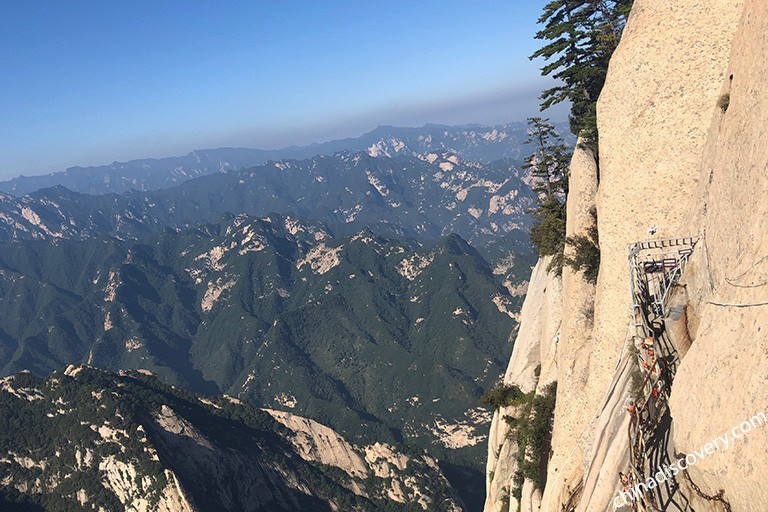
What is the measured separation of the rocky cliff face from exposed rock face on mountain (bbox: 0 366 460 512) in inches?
5092

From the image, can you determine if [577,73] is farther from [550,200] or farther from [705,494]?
[705,494]

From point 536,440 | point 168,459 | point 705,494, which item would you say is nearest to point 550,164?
point 536,440

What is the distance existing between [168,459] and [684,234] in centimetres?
15163

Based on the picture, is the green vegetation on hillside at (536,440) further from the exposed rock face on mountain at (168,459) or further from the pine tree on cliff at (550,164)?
the exposed rock face on mountain at (168,459)

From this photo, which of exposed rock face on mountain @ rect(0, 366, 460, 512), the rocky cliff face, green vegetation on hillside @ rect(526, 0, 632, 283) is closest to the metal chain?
the rocky cliff face

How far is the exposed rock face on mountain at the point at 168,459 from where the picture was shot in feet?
429

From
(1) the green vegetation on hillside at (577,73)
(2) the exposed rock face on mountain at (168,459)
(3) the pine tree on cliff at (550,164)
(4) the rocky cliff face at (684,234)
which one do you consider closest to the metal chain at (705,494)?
(4) the rocky cliff face at (684,234)

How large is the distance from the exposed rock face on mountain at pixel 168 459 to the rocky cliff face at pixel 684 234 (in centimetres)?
12933

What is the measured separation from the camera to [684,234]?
2556cm

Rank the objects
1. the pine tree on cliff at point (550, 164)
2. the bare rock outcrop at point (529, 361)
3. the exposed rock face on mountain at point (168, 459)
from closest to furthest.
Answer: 1. the bare rock outcrop at point (529, 361)
2. the pine tree on cliff at point (550, 164)
3. the exposed rock face on mountain at point (168, 459)

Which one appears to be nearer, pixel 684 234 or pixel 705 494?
pixel 705 494

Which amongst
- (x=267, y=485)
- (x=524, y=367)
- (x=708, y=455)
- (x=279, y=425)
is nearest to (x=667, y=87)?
(x=708, y=455)

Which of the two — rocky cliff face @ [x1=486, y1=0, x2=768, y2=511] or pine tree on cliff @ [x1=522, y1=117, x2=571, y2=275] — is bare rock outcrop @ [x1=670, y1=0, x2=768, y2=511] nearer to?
rocky cliff face @ [x1=486, y1=0, x2=768, y2=511]

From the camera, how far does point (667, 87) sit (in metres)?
28.4
